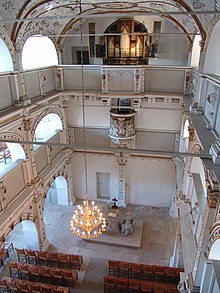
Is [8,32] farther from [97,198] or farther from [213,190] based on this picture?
[97,198]

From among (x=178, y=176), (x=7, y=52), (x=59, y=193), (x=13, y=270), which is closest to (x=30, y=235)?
(x=13, y=270)

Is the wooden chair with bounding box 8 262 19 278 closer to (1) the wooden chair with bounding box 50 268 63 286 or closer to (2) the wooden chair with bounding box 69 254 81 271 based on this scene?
(1) the wooden chair with bounding box 50 268 63 286

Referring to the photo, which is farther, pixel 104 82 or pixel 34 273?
pixel 104 82

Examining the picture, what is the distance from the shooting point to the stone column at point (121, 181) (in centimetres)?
1377

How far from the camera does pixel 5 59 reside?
891cm

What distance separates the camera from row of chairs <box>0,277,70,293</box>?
8648mm

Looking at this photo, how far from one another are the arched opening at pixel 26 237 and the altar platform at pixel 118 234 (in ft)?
8.46

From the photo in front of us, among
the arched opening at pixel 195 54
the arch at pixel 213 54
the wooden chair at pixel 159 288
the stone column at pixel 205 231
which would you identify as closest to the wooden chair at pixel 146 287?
the wooden chair at pixel 159 288

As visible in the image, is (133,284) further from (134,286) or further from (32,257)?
(32,257)

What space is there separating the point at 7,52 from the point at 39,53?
4274 millimetres

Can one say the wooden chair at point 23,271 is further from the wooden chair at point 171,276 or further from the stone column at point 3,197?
the wooden chair at point 171,276

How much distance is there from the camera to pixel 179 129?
509 inches

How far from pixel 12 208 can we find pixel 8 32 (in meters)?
5.79

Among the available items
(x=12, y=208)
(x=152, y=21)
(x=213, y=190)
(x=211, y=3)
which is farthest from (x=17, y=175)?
(x=152, y=21)
